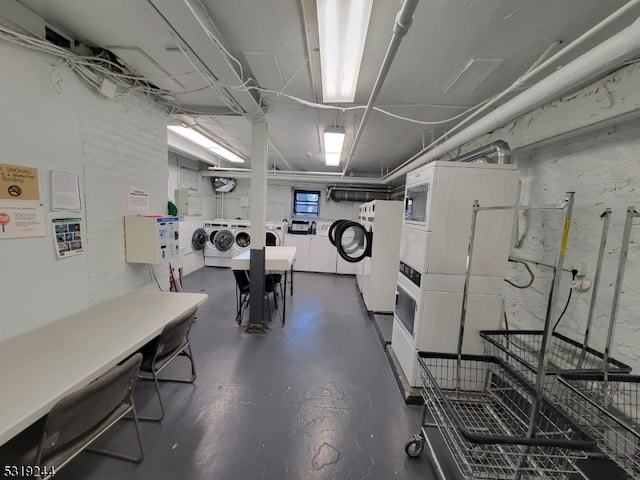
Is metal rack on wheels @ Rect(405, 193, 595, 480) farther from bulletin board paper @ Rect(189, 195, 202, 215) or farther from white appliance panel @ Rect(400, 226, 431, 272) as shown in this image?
bulletin board paper @ Rect(189, 195, 202, 215)

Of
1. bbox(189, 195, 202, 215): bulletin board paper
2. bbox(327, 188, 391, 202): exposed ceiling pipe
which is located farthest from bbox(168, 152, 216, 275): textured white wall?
bbox(327, 188, 391, 202): exposed ceiling pipe

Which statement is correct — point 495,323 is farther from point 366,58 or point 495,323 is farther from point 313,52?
point 313,52

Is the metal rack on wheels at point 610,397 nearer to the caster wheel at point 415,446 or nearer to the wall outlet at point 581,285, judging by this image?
the wall outlet at point 581,285

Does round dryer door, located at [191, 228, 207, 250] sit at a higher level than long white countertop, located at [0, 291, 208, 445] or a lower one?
higher

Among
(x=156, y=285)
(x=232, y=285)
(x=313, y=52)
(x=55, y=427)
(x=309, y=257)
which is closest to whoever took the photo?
(x=55, y=427)

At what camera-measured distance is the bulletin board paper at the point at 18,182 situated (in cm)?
151

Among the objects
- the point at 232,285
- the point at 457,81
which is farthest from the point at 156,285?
the point at 457,81

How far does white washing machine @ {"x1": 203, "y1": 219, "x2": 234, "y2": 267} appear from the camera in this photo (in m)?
6.19

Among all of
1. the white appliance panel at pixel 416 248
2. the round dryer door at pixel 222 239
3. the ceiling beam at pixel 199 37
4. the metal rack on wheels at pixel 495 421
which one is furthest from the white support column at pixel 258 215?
the round dryer door at pixel 222 239

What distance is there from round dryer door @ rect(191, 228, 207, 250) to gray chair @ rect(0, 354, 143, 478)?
4.90 m

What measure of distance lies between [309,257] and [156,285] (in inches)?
155

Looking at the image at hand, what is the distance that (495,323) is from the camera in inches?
81.2

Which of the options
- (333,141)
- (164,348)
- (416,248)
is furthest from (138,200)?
(416,248)

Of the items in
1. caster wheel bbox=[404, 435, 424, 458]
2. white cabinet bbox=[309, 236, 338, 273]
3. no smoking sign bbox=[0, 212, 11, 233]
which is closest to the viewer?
no smoking sign bbox=[0, 212, 11, 233]
